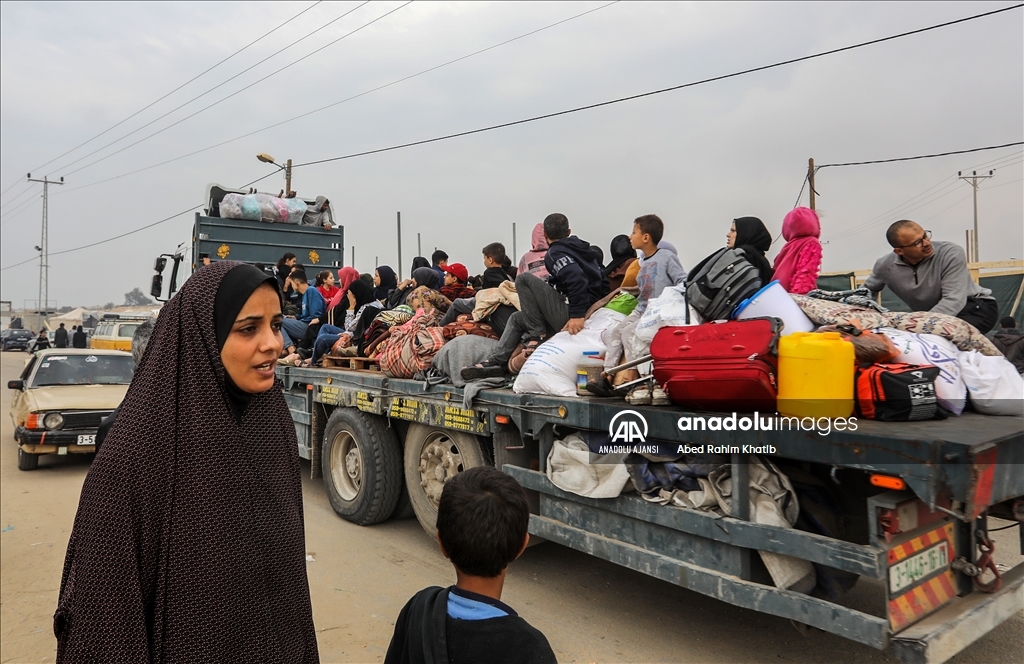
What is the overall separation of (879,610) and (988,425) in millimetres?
1487

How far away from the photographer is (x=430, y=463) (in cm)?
519

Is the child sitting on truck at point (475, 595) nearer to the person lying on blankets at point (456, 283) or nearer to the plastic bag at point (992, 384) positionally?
the plastic bag at point (992, 384)

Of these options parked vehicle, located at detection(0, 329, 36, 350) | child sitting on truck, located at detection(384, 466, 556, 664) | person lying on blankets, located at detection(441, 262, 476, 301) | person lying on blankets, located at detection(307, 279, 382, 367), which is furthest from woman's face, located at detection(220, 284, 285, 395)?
parked vehicle, located at detection(0, 329, 36, 350)

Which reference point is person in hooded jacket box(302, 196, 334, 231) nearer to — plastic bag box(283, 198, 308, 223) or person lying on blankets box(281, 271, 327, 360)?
plastic bag box(283, 198, 308, 223)

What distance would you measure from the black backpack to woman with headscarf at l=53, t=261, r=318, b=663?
2482 millimetres

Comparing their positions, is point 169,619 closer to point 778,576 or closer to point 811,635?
point 778,576

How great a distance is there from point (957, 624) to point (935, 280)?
8.42ft

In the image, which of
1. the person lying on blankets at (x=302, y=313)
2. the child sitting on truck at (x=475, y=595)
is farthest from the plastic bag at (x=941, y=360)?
the person lying on blankets at (x=302, y=313)

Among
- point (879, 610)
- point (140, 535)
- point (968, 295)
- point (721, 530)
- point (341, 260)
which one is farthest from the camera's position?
point (341, 260)

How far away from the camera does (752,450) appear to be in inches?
115

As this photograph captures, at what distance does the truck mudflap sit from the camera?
2.55 m

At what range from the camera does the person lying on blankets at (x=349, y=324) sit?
22.4 feet

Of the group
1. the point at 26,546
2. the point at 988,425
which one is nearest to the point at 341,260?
the point at 26,546

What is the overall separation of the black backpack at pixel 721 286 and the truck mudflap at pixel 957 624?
1.64 meters
